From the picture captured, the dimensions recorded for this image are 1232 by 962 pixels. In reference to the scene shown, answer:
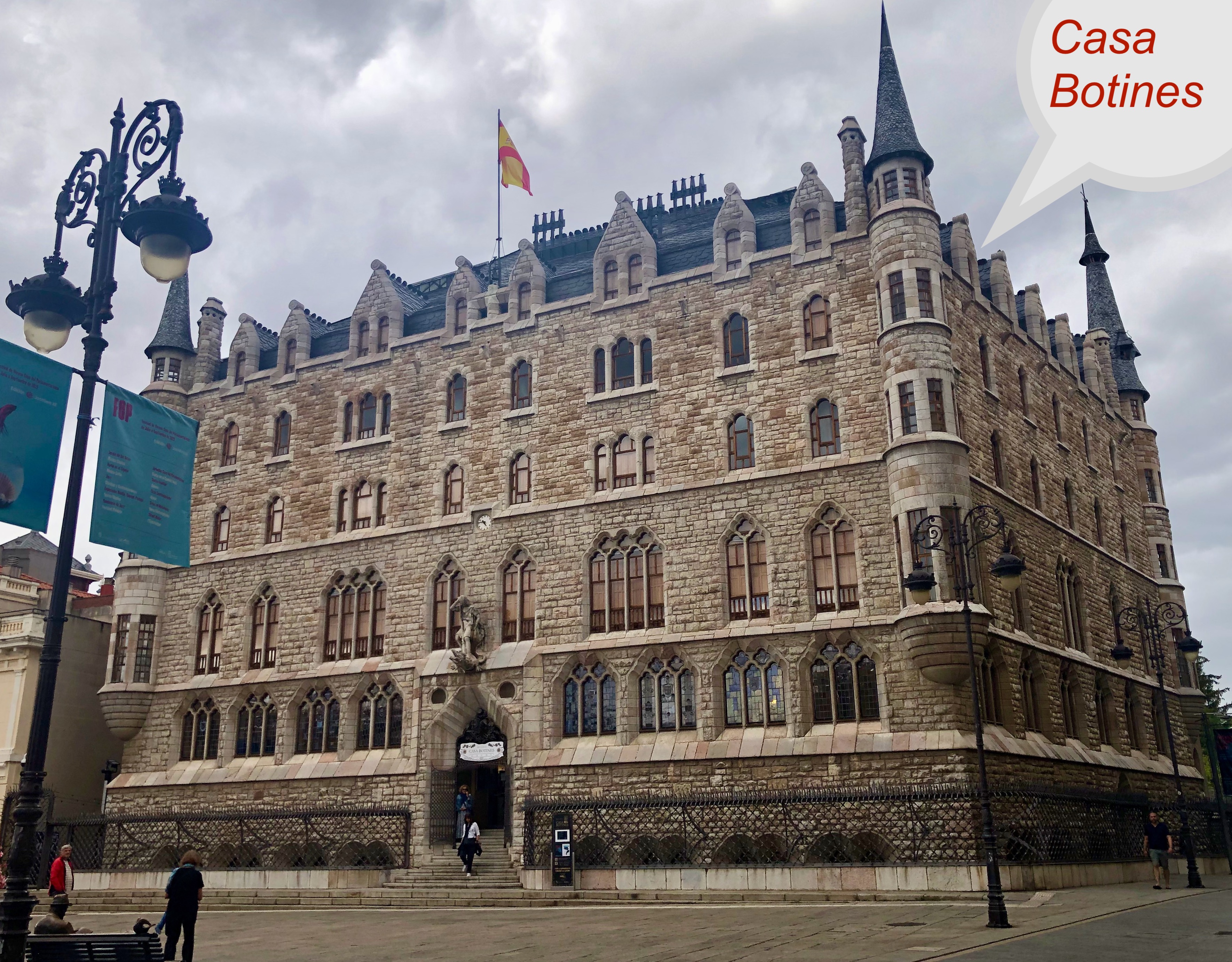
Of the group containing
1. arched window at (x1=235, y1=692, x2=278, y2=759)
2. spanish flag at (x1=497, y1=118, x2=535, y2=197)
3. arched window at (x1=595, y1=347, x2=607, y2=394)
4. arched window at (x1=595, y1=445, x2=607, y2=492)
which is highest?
spanish flag at (x1=497, y1=118, x2=535, y2=197)

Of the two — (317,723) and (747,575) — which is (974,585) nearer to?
(747,575)

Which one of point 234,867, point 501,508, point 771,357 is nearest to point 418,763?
point 234,867

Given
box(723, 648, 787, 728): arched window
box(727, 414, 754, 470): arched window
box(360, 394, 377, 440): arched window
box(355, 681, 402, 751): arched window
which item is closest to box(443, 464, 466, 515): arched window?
box(360, 394, 377, 440): arched window

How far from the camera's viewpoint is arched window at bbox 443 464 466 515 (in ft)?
105

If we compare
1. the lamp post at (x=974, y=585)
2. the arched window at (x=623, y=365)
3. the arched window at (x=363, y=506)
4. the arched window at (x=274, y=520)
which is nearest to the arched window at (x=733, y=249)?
the arched window at (x=623, y=365)

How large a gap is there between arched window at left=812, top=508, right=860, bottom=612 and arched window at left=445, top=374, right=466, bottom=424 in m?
11.4

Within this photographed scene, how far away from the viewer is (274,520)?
34969mm

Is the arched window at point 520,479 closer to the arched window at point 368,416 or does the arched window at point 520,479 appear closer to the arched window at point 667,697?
the arched window at point 368,416

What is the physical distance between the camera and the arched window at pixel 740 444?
2845cm

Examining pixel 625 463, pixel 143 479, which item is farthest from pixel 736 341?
pixel 143 479

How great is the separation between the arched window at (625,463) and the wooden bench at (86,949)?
20330 millimetres

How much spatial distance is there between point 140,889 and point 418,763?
713 centimetres

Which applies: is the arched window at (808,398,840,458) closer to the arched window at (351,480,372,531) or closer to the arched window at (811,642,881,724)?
the arched window at (811,642,881,724)

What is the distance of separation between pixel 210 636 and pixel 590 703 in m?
13.4
